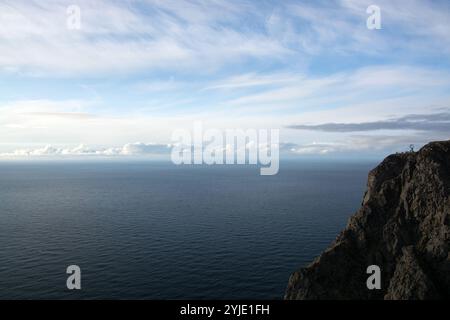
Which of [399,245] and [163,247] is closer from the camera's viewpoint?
[399,245]

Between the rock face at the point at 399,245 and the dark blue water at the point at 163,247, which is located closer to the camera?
the rock face at the point at 399,245

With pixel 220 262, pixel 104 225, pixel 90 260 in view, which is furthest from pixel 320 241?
Answer: pixel 104 225

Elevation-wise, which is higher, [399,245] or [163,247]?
[399,245]

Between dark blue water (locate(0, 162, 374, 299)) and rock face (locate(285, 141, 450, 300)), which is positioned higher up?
rock face (locate(285, 141, 450, 300))

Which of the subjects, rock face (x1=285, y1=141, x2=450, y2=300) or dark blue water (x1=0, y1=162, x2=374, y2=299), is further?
dark blue water (x1=0, y1=162, x2=374, y2=299)

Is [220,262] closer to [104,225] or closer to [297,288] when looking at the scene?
[297,288]

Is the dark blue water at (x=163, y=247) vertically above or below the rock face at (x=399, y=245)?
below

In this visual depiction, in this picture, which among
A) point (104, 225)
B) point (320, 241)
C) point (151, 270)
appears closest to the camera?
point (151, 270)
